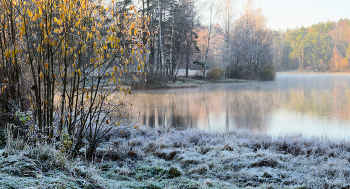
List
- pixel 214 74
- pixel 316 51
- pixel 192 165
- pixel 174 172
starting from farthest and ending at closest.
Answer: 1. pixel 316 51
2. pixel 214 74
3. pixel 192 165
4. pixel 174 172

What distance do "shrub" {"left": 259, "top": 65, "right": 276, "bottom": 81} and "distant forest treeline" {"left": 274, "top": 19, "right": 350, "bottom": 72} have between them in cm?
3591

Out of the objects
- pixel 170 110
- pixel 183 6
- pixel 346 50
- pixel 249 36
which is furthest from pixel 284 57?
pixel 170 110

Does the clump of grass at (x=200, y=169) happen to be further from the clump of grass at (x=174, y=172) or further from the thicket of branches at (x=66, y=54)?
the thicket of branches at (x=66, y=54)

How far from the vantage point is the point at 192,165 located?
14.4ft

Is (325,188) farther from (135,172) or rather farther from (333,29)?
(333,29)

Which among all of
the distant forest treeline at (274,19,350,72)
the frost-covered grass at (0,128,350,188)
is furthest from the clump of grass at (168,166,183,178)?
the distant forest treeline at (274,19,350,72)

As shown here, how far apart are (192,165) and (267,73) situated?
3243 centimetres

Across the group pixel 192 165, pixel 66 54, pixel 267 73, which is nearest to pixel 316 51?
pixel 267 73

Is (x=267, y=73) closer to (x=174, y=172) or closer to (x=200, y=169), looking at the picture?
(x=200, y=169)

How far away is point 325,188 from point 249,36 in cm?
3375

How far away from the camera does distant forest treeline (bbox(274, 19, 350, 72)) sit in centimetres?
6977

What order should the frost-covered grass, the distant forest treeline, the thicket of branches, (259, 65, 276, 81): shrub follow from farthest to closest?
1. the distant forest treeline
2. (259, 65, 276, 81): shrub
3. the thicket of branches
4. the frost-covered grass

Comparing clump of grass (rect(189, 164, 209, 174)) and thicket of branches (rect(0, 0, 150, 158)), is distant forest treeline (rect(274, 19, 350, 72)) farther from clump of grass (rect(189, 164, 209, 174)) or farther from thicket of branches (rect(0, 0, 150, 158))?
thicket of branches (rect(0, 0, 150, 158))

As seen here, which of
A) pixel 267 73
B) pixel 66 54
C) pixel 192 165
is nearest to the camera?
pixel 66 54
